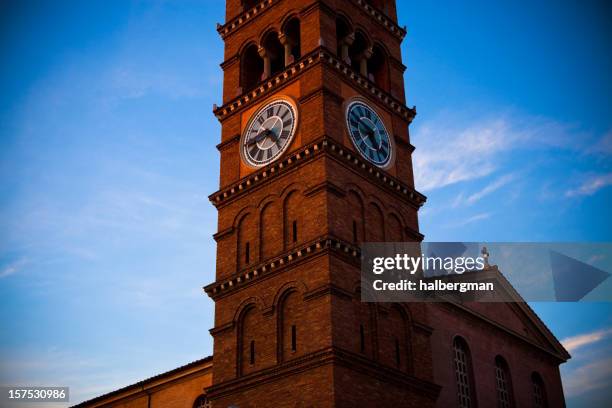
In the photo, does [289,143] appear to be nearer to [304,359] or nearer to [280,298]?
[280,298]

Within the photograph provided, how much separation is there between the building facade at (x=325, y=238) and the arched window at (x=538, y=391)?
0.07 metres

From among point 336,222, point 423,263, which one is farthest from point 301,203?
point 423,263

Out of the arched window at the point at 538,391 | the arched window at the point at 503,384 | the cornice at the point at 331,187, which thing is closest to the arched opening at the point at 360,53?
the cornice at the point at 331,187

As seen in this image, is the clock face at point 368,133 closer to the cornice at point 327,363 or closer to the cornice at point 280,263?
the cornice at point 280,263

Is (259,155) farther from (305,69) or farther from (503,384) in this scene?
(503,384)

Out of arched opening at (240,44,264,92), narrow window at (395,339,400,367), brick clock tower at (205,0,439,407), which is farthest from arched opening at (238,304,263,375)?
arched opening at (240,44,264,92)

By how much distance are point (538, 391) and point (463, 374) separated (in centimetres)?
696

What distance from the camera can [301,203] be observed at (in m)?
31.8

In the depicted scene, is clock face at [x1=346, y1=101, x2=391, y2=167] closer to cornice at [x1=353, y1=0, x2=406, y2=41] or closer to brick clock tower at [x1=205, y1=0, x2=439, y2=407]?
brick clock tower at [x1=205, y1=0, x2=439, y2=407]

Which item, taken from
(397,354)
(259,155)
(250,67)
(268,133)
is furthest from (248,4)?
(397,354)

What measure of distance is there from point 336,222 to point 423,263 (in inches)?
220

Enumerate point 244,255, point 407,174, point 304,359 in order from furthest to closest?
point 407,174 < point 244,255 < point 304,359

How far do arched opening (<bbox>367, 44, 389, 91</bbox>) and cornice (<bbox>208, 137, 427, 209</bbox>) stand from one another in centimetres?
572

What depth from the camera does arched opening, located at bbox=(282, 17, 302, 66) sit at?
36781 mm
